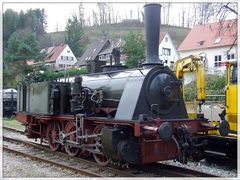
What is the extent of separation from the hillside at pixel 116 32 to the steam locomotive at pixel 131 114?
7333cm

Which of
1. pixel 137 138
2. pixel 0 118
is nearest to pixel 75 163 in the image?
pixel 137 138

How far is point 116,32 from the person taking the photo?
9225 centimetres

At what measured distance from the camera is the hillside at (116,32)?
85.4 metres

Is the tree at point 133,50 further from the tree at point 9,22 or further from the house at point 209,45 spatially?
the tree at point 9,22

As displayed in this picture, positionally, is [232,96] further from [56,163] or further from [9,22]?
[9,22]

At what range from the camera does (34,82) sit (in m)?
12.7

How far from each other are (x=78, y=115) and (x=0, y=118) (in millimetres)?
16933

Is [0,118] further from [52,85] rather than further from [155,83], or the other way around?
[155,83]

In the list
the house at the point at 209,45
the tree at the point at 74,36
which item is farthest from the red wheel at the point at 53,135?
the tree at the point at 74,36

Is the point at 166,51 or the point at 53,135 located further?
the point at 166,51

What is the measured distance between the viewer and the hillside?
8544 cm

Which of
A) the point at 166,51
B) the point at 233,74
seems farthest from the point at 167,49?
the point at 233,74

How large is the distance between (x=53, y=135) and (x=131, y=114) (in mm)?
4086

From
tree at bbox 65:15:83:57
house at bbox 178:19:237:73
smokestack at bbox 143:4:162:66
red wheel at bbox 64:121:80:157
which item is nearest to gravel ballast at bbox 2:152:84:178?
red wheel at bbox 64:121:80:157
